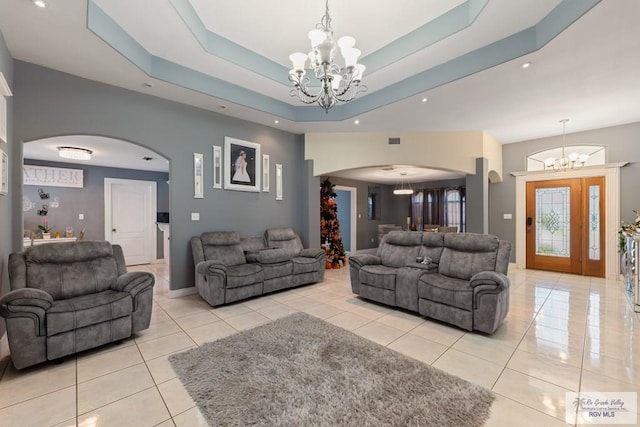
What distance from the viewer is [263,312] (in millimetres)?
3430

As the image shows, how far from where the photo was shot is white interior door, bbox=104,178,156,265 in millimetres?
6605

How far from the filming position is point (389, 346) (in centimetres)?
257

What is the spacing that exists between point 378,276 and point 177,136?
361 cm

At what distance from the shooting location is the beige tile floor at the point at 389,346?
5.68 ft

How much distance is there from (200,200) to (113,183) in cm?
408

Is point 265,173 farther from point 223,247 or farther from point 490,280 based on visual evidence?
point 490,280

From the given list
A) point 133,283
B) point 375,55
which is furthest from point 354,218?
point 133,283

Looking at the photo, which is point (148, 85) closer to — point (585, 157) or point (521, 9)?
point (521, 9)

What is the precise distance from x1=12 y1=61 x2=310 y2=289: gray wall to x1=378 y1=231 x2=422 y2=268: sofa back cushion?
1.83 m

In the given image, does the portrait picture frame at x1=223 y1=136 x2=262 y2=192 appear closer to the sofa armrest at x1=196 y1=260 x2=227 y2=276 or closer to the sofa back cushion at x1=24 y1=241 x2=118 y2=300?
the sofa armrest at x1=196 y1=260 x2=227 y2=276

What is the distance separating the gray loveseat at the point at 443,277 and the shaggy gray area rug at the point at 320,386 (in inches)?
37.6

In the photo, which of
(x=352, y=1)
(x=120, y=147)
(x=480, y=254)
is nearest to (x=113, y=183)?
(x=120, y=147)

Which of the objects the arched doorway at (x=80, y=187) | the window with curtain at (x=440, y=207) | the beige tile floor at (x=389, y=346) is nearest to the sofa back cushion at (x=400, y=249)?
the beige tile floor at (x=389, y=346)

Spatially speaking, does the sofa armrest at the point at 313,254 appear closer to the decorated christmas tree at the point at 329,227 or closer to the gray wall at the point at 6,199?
the decorated christmas tree at the point at 329,227
